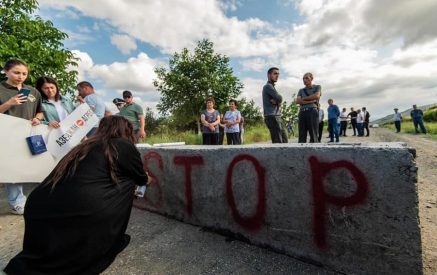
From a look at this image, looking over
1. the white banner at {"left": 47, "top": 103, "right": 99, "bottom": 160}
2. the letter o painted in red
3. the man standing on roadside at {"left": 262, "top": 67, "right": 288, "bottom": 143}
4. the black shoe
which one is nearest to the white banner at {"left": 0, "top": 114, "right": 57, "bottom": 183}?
the white banner at {"left": 47, "top": 103, "right": 99, "bottom": 160}

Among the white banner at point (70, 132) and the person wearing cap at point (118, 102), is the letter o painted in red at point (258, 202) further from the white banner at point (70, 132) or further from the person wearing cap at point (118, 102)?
the person wearing cap at point (118, 102)

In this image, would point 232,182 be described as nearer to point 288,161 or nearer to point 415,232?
point 288,161

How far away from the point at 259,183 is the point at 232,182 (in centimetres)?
30

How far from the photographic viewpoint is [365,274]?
6.66 ft

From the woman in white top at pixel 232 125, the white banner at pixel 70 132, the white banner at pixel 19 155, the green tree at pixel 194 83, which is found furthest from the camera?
the green tree at pixel 194 83

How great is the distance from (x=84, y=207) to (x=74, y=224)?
14 centimetres

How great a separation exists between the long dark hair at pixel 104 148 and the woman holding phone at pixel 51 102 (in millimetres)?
2038

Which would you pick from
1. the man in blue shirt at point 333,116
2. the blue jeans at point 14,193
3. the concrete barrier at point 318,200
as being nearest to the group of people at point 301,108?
the concrete barrier at point 318,200

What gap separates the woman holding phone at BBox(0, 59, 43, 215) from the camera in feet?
A: 12.2

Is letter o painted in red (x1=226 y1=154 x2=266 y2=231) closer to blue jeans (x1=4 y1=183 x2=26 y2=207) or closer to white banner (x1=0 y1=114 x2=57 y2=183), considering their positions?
white banner (x1=0 y1=114 x2=57 y2=183)

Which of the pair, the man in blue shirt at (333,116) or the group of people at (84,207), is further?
the man in blue shirt at (333,116)

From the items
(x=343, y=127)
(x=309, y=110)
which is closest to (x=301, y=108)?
(x=309, y=110)

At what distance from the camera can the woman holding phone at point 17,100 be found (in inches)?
146

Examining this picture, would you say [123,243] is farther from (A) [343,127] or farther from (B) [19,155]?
(A) [343,127]
